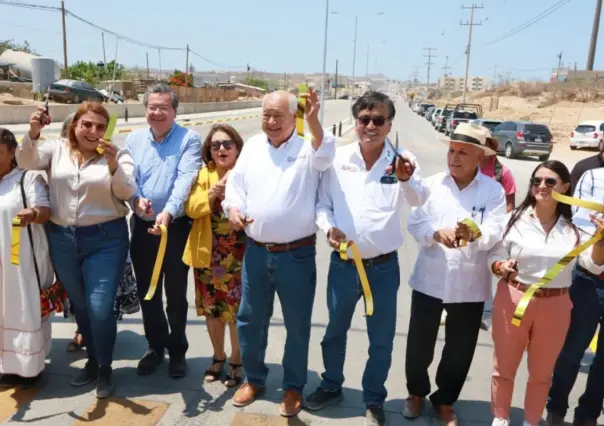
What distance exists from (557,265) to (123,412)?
2772mm

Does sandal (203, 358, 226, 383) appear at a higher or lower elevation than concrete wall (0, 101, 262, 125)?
lower

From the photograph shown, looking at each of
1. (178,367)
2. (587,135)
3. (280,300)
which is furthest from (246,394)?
(587,135)

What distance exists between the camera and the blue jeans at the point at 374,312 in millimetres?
3271

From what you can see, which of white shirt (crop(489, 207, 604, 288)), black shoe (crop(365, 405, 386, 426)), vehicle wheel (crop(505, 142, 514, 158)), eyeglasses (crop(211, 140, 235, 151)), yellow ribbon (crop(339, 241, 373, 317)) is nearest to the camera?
white shirt (crop(489, 207, 604, 288))

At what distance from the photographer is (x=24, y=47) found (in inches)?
2406

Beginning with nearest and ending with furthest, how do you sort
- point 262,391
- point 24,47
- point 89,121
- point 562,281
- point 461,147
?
point 562,281
point 461,147
point 89,121
point 262,391
point 24,47

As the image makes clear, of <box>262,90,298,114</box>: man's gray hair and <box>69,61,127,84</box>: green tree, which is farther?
<box>69,61,127,84</box>: green tree

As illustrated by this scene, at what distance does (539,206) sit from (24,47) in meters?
69.4

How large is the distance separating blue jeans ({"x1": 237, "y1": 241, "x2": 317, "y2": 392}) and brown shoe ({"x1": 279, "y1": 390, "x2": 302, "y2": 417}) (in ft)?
0.13

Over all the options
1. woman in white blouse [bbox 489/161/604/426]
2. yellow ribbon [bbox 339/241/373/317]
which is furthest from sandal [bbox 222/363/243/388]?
woman in white blouse [bbox 489/161/604/426]

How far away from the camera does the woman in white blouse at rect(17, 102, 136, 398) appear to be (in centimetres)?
345

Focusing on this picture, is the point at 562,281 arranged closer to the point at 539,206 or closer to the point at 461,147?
the point at 539,206

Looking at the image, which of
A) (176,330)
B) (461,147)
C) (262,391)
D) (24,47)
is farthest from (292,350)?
(24,47)

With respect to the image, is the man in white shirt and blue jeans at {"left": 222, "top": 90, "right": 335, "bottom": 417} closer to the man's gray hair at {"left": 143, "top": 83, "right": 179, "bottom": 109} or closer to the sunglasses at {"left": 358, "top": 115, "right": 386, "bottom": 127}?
the sunglasses at {"left": 358, "top": 115, "right": 386, "bottom": 127}
